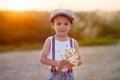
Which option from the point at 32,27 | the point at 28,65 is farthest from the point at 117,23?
the point at 28,65

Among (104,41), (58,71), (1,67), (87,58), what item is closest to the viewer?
(58,71)

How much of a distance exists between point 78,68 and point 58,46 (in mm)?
5968

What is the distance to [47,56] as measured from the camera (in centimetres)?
534

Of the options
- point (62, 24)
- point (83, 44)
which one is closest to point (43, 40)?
point (83, 44)

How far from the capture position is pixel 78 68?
36.8 ft

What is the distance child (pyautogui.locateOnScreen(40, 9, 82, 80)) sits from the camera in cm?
523

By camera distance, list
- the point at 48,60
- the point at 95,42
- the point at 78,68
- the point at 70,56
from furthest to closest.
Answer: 1. the point at 95,42
2. the point at 78,68
3. the point at 48,60
4. the point at 70,56

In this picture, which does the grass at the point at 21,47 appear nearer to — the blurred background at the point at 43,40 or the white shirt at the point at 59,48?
the blurred background at the point at 43,40

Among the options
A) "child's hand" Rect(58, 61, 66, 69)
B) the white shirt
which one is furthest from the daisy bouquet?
the white shirt

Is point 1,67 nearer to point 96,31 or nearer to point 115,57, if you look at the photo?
point 115,57

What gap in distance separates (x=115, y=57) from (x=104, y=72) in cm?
317

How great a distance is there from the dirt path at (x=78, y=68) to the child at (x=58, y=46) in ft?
13.3

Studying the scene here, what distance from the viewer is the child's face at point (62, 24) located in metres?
5.30

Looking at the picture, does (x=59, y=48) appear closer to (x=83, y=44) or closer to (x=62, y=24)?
→ (x=62, y=24)
